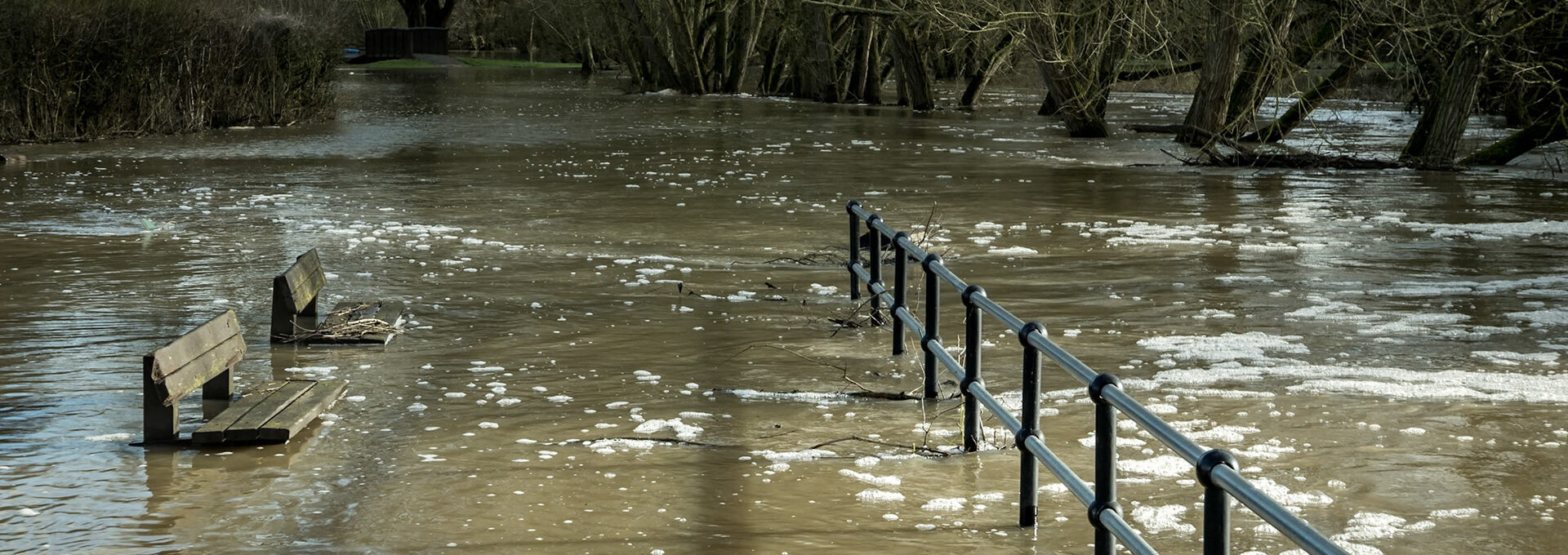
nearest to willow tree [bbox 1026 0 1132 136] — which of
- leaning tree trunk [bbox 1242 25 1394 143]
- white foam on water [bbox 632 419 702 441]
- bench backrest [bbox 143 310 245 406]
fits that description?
leaning tree trunk [bbox 1242 25 1394 143]

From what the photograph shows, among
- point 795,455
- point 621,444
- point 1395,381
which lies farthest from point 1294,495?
point 621,444

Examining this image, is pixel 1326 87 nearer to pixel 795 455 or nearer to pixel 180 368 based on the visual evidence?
pixel 795 455

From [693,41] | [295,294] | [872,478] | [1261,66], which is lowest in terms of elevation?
[872,478]

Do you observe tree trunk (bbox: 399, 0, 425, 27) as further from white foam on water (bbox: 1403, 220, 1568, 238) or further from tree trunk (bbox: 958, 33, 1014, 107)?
white foam on water (bbox: 1403, 220, 1568, 238)

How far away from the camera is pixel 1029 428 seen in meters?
5.34

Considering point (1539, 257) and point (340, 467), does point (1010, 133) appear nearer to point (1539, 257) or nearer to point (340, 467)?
point (1539, 257)

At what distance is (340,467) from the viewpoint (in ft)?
21.5

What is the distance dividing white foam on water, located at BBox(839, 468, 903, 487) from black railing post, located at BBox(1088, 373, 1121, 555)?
70.2 inches

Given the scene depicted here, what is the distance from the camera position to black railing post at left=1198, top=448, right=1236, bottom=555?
10.8 ft

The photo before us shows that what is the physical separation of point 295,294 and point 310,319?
978mm

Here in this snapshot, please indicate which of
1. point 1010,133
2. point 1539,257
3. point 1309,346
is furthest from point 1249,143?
point 1309,346

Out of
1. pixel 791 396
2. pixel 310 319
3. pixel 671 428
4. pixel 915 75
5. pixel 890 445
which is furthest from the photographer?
pixel 915 75

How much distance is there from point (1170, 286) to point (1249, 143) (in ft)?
58.5

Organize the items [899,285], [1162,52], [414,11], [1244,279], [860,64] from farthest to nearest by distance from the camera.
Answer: [414,11]
[860,64]
[1162,52]
[1244,279]
[899,285]
